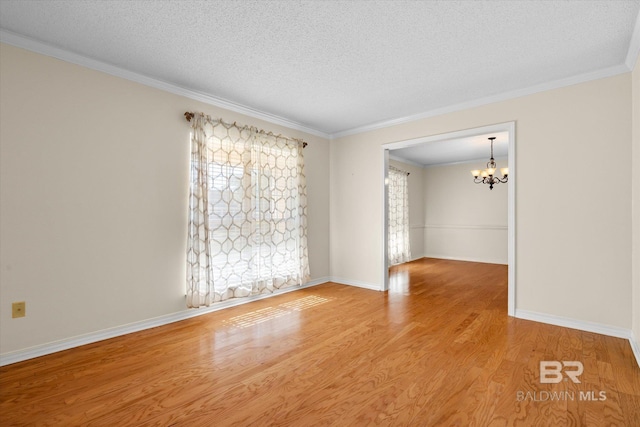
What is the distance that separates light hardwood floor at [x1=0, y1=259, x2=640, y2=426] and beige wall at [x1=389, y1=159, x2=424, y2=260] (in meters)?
4.48

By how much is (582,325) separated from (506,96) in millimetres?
2561

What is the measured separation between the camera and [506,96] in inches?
137

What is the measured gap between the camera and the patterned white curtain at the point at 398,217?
7.02 m

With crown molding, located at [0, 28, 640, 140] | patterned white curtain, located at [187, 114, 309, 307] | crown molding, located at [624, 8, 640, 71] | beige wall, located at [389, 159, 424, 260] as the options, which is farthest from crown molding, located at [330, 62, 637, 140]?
beige wall, located at [389, 159, 424, 260]

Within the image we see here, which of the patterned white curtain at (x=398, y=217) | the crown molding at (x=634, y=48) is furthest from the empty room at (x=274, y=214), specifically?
the patterned white curtain at (x=398, y=217)

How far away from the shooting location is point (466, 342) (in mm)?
2738

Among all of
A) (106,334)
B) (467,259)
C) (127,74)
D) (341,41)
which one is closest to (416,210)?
(467,259)

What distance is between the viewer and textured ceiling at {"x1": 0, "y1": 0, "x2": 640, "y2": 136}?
2113mm

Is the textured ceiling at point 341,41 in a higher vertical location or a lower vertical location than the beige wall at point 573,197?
higher

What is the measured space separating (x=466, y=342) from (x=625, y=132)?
247cm

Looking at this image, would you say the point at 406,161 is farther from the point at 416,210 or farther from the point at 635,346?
the point at 635,346

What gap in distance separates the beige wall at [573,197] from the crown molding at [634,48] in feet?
0.59

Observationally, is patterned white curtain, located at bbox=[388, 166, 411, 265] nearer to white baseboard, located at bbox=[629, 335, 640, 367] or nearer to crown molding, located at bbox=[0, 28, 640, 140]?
crown molding, located at bbox=[0, 28, 640, 140]

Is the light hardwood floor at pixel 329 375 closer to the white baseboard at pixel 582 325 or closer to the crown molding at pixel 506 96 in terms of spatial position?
the white baseboard at pixel 582 325
